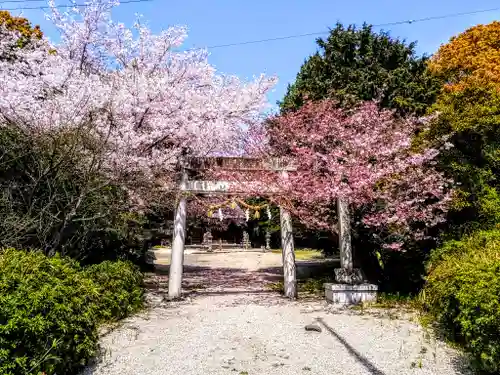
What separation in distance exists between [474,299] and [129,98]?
7.57m

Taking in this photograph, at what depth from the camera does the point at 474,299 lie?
4.26 m

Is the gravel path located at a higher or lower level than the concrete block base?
lower

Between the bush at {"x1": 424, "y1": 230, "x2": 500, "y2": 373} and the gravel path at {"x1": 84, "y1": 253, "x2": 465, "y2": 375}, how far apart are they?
43cm

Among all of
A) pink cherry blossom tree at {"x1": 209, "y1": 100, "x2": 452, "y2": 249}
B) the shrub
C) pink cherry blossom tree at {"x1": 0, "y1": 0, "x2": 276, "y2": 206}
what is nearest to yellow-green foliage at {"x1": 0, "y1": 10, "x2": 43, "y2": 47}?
pink cherry blossom tree at {"x1": 0, "y1": 0, "x2": 276, "y2": 206}

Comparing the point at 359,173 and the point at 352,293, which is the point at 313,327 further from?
the point at 359,173

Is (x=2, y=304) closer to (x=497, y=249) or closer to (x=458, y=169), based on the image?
(x=497, y=249)

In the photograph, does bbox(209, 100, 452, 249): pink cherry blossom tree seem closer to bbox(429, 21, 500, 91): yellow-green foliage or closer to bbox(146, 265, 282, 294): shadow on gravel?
bbox(146, 265, 282, 294): shadow on gravel


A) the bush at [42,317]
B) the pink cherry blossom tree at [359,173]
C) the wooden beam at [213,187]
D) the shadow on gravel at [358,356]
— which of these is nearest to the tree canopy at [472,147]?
the pink cherry blossom tree at [359,173]

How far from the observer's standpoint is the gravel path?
477 centimetres

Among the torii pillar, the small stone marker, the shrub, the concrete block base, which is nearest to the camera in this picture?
the small stone marker

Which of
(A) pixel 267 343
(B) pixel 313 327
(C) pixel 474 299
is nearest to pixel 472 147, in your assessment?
(B) pixel 313 327

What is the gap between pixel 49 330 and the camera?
378 centimetres

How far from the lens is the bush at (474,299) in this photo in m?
3.88

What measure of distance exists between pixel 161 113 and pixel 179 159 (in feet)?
3.97
